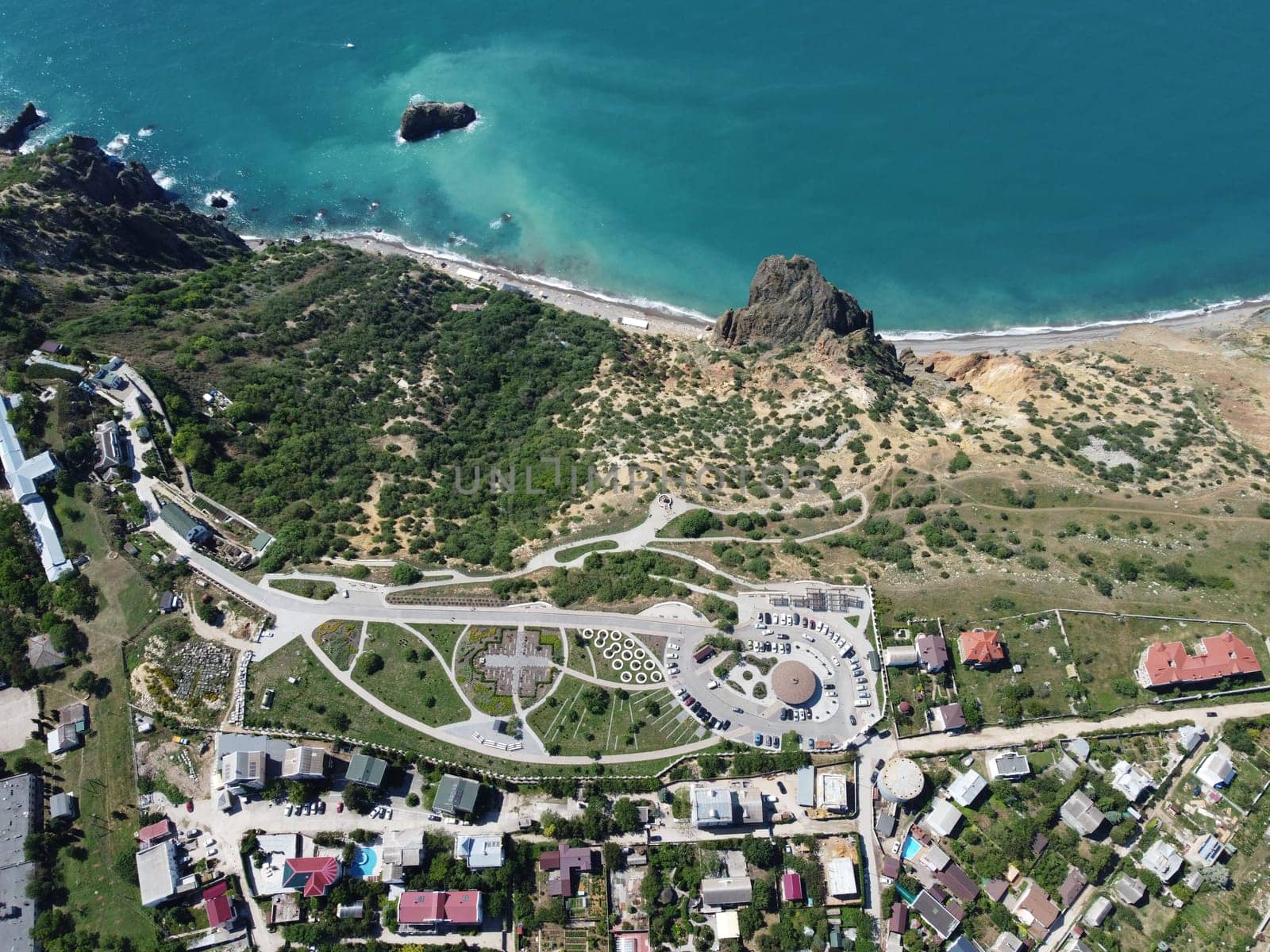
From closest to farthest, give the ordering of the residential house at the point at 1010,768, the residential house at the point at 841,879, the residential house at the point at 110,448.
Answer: the residential house at the point at 841,879 < the residential house at the point at 1010,768 < the residential house at the point at 110,448

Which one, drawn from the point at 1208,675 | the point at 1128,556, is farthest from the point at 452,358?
the point at 1208,675

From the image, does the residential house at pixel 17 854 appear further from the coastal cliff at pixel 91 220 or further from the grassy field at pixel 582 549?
the coastal cliff at pixel 91 220

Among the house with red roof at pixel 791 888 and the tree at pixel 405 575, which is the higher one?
the tree at pixel 405 575

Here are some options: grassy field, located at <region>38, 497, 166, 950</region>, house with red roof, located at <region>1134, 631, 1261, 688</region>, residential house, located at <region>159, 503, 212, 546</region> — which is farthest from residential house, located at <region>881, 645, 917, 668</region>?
residential house, located at <region>159, 503, 212, 546</region>

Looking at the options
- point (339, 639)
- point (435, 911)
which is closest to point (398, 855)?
point (435, 911)

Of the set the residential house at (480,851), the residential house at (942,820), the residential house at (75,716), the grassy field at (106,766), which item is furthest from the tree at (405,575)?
the residential house at (942,820)

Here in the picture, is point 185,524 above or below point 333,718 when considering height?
above

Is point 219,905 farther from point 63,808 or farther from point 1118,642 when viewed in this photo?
point 1118,642
